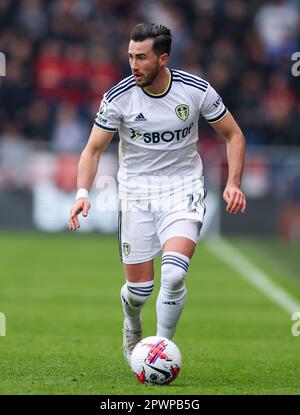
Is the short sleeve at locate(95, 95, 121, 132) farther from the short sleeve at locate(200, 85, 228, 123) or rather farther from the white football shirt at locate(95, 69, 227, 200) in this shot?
the short sleeve at locate(200, 85, 228, 123)

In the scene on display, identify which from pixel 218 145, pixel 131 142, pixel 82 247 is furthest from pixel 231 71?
pixel 131 142

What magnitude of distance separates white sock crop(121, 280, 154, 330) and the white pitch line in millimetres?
4651

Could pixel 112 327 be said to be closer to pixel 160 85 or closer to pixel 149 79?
pixel 160 85

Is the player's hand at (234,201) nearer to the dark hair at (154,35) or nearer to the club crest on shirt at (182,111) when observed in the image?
the club crest on shirt at (182,111)

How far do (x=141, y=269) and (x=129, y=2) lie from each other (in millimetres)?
18628

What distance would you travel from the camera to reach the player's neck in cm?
860

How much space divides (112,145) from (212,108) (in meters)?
14.6

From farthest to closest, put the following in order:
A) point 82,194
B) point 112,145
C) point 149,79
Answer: point 112,145 < point 149,79 < point 82,194

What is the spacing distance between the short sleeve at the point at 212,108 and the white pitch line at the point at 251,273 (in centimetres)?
514

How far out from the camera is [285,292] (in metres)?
15.3

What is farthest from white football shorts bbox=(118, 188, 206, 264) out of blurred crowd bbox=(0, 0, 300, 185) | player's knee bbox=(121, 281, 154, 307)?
blurred crowd bbox=(0, 0, 300, 185)

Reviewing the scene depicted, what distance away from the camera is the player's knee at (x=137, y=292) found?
879cm

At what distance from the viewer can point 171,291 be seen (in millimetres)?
8375

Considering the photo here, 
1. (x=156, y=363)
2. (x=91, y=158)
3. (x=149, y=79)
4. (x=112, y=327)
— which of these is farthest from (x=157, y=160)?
(x=112, y=327)
